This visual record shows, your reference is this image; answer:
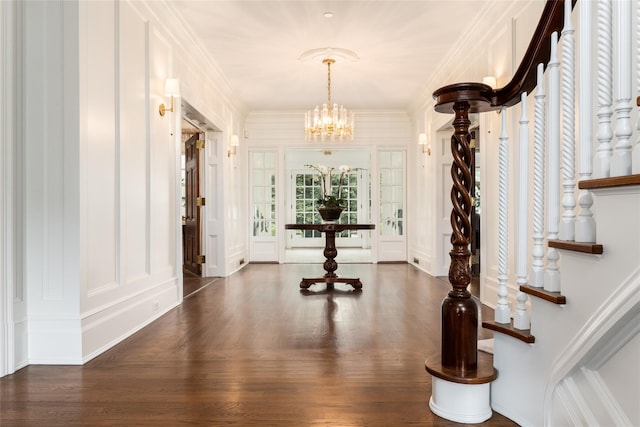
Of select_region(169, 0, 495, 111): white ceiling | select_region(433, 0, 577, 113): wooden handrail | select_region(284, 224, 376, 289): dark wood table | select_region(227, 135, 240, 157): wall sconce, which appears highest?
select_region(169, 0, 495, 111): white ceiling

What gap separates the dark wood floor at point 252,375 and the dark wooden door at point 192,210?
2.35 m

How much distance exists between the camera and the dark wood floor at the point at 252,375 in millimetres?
1880

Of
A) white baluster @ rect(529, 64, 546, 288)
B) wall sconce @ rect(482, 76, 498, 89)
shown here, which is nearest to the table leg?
wall sconce @ rect(482, 76, 498, 89)

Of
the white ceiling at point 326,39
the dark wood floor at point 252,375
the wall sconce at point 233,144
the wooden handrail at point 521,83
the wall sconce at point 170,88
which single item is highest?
the white ceiling at point 326,39

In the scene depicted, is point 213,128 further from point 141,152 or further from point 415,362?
point 415,362

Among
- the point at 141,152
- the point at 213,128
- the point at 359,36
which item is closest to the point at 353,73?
the point at 359,36

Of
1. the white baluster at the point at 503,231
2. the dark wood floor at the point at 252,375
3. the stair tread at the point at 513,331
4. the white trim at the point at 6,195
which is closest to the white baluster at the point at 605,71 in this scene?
the white baluster at the point at 503,231

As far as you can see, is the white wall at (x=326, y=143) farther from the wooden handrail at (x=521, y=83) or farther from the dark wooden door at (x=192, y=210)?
the wooden handrail at (x=521, y=83)

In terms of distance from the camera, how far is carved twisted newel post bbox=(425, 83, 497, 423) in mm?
1819

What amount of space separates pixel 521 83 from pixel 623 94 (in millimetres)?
575

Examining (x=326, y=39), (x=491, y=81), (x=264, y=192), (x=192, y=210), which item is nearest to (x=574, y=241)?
(x=491, y=81)

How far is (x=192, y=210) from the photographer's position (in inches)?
258

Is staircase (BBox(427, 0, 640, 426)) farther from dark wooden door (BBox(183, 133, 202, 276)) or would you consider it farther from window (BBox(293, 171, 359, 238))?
window (BBox(293, 171, 359, 238))

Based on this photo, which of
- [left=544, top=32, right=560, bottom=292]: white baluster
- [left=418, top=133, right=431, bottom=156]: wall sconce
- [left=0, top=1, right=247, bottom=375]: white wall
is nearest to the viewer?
[left=544, top=32, right=560, bottom=292]: white baluster
